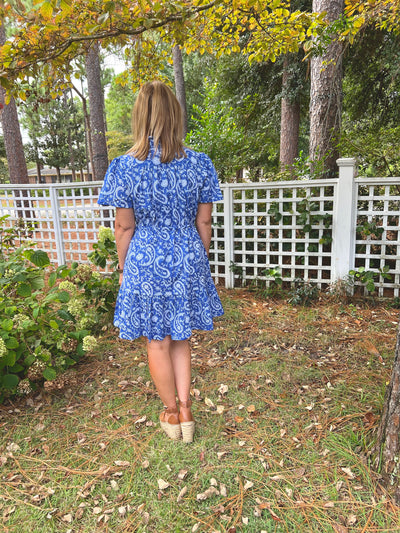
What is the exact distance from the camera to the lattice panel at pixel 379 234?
11.1ft

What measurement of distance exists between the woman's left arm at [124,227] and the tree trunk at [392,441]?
4.23 ft

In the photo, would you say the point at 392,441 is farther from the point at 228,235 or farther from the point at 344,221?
the point at 228,235

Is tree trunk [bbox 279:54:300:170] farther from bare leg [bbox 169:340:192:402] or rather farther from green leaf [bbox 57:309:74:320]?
bare leg [bbox 169:340:192:402]

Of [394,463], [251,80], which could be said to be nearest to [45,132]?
[251,80]

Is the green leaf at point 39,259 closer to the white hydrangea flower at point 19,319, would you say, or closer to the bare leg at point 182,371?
the white hydrangea flower at point 19,319

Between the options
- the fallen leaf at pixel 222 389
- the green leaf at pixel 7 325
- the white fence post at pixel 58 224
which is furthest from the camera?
the white fence post at pixel 58 224

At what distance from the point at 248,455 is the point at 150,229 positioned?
3.84ft

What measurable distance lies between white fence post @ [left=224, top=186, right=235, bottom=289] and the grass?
1.32 meters

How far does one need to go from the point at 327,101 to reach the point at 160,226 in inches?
128

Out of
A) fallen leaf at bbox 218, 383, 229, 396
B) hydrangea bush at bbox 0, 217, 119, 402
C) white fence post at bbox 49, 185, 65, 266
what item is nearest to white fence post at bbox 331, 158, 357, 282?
fallen leaf at bbox 218, 383, 229, 396

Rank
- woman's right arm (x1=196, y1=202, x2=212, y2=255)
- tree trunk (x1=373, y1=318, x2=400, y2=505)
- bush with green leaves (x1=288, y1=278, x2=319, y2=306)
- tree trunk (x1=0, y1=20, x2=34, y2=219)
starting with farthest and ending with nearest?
tree trunk (x1=0, y1=20, x2=34, y2=219), bush with green leaves (x1=288, y1=278, x2=319, y2=306), woman's right arm (x1=196, y1=202, x2=212, y2=255), tree trunk (x1=373, y1=318, x2=400, y2=505)

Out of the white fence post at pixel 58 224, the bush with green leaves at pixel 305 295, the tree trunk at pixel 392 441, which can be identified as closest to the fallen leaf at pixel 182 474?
the tree trunk at pixel 392 441

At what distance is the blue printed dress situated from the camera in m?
1.65

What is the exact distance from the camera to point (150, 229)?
1.71 metres
